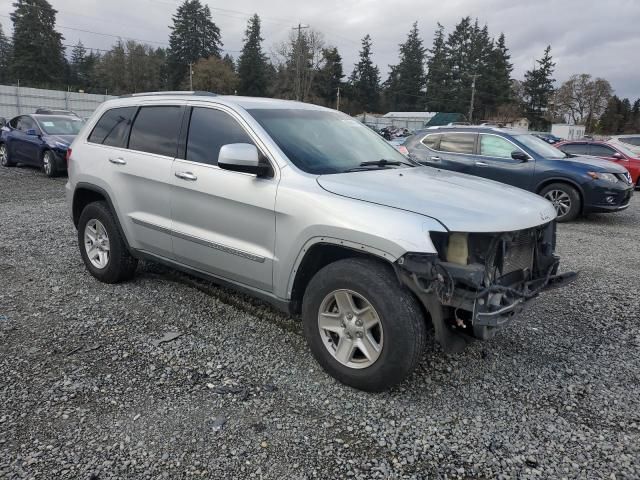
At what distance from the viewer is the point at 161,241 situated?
4285 mm

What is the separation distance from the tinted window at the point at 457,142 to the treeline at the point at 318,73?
6162 centimetres

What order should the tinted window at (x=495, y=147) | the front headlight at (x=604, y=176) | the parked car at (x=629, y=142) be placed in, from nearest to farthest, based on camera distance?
the front headlight at (x=604, y=176) → the tinted window at (x=495, y=147) → the parked car at (x=629, y=142)

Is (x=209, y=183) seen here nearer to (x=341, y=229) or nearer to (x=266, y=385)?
(x=341, y=229)

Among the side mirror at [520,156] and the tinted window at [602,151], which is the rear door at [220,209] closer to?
the side mirror at [520,156]

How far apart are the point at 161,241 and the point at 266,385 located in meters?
1.72

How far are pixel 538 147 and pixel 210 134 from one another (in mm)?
7756

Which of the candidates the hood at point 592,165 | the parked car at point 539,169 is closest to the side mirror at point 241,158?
the parked car at point 539,169

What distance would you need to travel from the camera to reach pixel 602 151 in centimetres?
1469

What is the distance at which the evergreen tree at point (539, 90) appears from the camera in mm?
83125

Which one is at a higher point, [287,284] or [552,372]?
[287,284]

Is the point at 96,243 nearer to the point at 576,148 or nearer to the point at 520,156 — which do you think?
the point at 520,156

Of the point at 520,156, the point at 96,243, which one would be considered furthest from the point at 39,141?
the point at 520,156

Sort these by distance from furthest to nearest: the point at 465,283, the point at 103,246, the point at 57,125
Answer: the point at 57,125
the point at 103,246
the point at 465,283

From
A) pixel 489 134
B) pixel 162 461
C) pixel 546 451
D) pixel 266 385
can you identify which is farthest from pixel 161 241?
pixel 489 134
